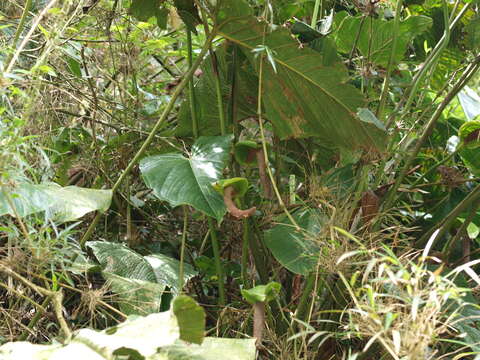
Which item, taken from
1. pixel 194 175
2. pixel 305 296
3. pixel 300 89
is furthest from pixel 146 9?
pixel 305 296

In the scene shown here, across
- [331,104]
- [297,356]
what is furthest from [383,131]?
[297,356]

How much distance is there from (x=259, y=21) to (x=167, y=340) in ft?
2.64

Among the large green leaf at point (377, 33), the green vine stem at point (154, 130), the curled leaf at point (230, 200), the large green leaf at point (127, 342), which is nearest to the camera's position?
the large green leaf at point (127, 342)

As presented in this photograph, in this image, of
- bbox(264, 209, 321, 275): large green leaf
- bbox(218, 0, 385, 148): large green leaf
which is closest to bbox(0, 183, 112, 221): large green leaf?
bbox(264, 209, 321, 275): large green leaf

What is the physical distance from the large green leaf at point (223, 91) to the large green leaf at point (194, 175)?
21 centimetres

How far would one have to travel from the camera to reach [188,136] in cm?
164

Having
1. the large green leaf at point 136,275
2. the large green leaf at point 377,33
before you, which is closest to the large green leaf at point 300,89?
the large green leaf at point 377,33

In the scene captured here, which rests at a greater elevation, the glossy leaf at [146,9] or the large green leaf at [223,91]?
the glossy leaf at [146,9]

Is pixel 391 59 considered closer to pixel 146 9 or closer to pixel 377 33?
pixel 377 33

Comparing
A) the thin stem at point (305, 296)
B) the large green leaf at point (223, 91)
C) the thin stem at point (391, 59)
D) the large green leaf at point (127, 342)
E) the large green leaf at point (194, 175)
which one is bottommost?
the thin stem at point (305, 296)

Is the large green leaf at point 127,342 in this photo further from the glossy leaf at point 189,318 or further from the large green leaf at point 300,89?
the large green leaf at point 300,89

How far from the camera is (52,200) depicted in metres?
1.12

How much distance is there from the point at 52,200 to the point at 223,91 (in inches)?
24.6

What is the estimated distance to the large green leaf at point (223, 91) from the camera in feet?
5.12
